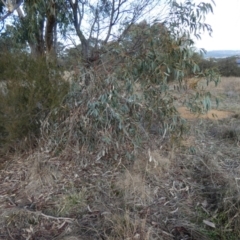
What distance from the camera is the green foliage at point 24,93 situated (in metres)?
3.81

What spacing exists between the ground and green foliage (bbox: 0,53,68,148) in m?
0.42

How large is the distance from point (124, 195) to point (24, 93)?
1749 mm

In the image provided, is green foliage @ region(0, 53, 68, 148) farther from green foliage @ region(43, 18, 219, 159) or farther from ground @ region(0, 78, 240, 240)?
ground @ region(0, 78, 240, 240)

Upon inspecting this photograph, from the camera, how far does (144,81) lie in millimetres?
3996

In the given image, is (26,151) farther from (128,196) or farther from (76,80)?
(128,196)

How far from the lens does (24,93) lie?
12.5 ft

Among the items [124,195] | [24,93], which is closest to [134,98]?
[124,195]

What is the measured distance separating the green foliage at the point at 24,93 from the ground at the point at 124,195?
0.42 meters

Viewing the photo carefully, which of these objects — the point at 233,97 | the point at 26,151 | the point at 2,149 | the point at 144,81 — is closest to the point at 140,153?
the point at 144,81

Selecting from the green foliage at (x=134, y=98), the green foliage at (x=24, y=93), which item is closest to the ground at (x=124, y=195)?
the green foliage at (x=134, y=98)

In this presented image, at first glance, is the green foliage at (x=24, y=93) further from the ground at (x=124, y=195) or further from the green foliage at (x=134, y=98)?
the ground at (x=124, y=195)

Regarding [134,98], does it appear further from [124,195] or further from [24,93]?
[24,93]

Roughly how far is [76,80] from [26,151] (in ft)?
3.78

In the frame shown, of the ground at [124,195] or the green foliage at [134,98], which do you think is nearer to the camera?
the ground at [124,195]
